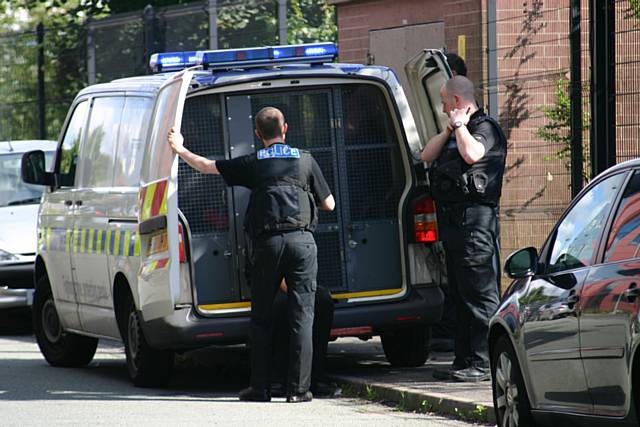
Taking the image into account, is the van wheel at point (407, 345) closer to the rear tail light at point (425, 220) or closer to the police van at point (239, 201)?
the police van at point (239, 201)

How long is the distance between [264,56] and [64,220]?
2493 millimetres

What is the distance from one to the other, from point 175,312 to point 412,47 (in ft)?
21.6

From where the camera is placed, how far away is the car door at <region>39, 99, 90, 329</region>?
12.1 meters

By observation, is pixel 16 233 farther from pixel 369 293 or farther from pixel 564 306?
pixel 564 306

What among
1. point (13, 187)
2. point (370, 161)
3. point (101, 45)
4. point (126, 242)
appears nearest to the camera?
point (126, 242)

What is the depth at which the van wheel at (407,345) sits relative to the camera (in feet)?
37.1

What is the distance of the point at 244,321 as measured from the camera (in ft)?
33.7

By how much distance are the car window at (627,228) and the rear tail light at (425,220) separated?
154 inches

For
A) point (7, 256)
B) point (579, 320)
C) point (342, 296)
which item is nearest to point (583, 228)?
point (579, 320)

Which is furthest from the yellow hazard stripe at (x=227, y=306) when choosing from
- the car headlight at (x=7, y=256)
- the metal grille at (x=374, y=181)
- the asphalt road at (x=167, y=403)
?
the car headlight at (x=7, y=256)

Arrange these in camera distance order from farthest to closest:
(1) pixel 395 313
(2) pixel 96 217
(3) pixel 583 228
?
(2) pixel 96 217
(1) pixel 395 313
(3) pixel 583 228

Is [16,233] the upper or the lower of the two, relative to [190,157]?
lower

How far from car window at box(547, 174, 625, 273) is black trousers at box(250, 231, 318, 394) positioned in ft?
8.68

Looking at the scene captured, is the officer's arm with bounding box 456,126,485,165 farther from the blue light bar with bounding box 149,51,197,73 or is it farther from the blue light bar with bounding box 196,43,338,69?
the blue light bar with bounding box 149,51,197,73
